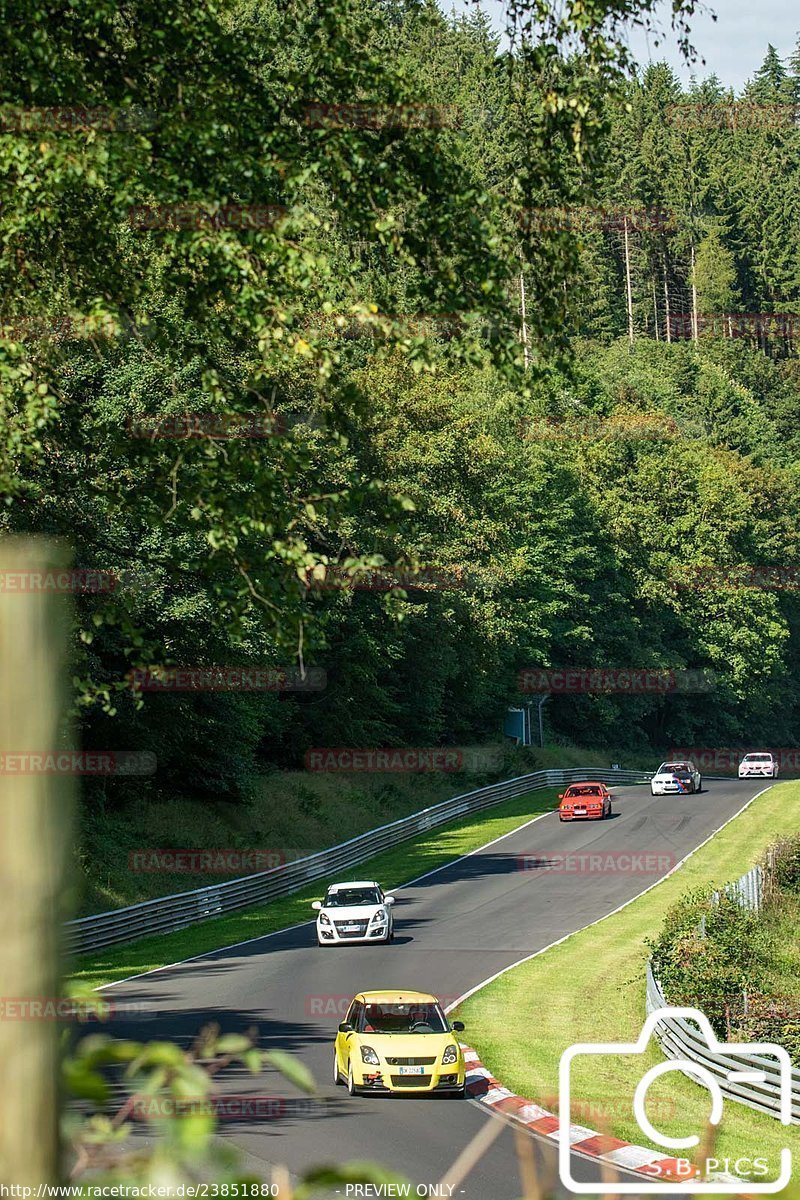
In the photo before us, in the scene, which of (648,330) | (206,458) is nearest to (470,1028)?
(206,458)

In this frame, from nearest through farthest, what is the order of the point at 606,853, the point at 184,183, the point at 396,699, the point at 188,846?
the point at 184,183, the point at 188,846, the point at 606,853, the point at 396,699

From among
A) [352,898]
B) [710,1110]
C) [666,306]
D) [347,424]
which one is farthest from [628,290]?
[347,424]

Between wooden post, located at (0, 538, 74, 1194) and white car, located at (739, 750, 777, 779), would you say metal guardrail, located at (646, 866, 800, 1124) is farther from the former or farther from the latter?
white car, located at (739, 750, 777, 779)

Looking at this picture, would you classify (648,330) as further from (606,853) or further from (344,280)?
(344,280)

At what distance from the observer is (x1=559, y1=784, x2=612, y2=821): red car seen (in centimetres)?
5753

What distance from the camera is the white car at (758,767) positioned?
252ft

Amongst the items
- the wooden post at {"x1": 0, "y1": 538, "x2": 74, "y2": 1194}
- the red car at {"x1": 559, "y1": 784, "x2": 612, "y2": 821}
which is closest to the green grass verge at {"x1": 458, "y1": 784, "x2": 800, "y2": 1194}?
the wooden post at {"x1": 0, "y1": 538, "x2": 74, "y2": 1194}

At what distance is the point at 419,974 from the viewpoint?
96.9 feet

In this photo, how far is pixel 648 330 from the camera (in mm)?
158500

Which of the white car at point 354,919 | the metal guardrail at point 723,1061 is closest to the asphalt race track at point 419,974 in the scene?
the white car at point 354,919

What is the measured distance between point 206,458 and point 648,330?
506 feet

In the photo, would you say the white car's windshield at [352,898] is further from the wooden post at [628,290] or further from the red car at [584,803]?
the wooden post at [628,290]

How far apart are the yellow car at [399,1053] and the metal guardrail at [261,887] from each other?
6.52m

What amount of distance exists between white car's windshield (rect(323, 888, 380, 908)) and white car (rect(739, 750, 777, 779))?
46.7m
